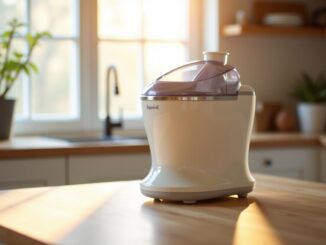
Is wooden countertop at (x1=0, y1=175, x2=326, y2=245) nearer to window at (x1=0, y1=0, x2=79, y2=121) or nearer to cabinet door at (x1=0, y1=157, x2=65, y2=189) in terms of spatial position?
cabinet door at (x1=0, y1=157, x2=65, y2=189)

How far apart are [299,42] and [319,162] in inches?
37.2

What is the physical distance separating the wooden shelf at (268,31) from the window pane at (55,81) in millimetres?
885

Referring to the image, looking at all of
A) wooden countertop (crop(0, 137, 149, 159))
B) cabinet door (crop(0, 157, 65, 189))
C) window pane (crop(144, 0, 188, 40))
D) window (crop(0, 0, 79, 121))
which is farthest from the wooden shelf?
cabinet door (crop(0, 157, 65, 189))

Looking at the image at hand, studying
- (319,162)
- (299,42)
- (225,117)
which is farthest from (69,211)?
(299,42)

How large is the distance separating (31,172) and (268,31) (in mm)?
1651

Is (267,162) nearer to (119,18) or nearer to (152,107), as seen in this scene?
(119,18)

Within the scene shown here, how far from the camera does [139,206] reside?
1.62 metres

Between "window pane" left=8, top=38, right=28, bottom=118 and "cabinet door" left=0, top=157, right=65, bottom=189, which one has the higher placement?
"window pane" left=8, top=38, right=28, bottom=118

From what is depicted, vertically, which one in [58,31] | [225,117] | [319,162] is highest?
[58,31]

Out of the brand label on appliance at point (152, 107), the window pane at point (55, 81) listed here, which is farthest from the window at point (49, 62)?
the brand label on appliance at point (152, 107)

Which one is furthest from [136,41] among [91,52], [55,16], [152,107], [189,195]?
[189,195]

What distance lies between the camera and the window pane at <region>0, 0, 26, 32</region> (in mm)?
3709

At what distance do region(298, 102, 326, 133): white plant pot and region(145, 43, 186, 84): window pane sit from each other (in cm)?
80

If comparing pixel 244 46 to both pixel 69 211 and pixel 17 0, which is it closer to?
pixel 17 0
